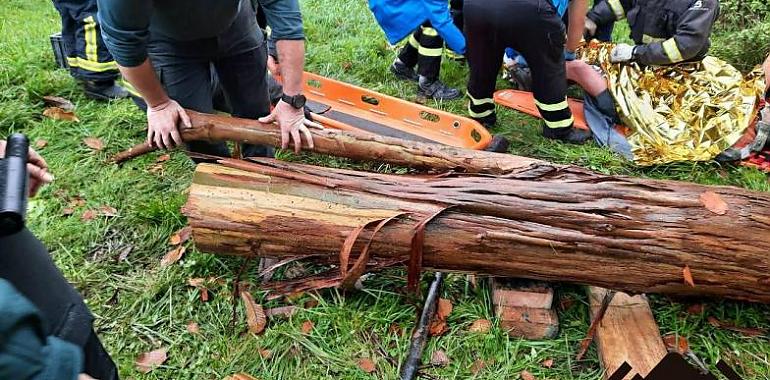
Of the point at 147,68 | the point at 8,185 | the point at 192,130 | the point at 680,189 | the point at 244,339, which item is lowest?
the point at 244,339

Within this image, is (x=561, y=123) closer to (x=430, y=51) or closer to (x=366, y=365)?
(x=430, y=51)

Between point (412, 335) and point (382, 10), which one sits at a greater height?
point (382, 10)

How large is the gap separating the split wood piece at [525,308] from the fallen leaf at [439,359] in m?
0.29

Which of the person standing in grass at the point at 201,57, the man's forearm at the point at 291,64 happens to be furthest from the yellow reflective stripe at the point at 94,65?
the man's forearm at the point at 291,64

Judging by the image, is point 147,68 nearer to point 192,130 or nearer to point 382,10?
point 192,130

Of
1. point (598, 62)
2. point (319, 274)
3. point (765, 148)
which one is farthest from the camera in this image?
point (598, 62)

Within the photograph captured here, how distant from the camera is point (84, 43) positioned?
13.8ft

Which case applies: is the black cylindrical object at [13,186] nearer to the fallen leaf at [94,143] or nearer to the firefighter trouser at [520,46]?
the fallen leaf at [94,143]

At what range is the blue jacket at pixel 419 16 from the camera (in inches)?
174

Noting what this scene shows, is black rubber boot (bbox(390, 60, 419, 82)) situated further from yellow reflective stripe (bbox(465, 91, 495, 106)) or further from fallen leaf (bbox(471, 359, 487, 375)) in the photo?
fallen leaf (bbox(471, 359, 487, 375))

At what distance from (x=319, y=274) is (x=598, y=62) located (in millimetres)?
Answer: 2878

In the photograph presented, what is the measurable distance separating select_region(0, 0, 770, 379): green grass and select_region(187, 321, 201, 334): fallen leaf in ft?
0.07

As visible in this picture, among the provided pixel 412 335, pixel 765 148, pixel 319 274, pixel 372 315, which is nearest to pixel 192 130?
pixel 319 274

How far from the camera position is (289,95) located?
9.06 feet
